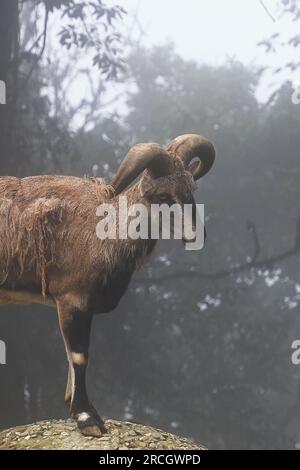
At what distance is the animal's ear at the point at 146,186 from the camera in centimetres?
351

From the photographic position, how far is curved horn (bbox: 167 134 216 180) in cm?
367

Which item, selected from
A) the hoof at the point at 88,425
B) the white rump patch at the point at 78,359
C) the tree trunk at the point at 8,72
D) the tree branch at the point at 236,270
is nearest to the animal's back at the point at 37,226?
the white rump patch at the point at 78,359

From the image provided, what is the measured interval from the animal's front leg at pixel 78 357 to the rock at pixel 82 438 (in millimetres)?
68

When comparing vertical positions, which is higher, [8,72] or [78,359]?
[8,72]

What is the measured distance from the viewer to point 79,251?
3551mm

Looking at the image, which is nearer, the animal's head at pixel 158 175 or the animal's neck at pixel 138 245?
the animal's head at pixel 158 175

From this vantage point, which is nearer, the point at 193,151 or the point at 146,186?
the point at 146,186

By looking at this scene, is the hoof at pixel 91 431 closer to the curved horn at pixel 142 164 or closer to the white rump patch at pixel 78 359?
the white rump patch at pixel 78 359

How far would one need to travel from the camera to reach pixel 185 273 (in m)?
7.62

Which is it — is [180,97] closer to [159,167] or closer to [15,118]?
[15,118]

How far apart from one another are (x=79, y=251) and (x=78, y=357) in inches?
21.5

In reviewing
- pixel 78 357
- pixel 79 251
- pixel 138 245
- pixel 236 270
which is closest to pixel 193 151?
pixel 138 245

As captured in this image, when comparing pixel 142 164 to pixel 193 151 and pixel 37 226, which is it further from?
pixel 37 226
